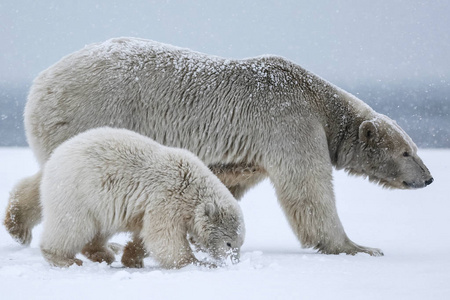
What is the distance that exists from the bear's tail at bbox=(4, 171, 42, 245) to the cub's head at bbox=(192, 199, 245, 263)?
259cm

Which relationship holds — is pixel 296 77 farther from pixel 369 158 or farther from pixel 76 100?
pixel 76 100

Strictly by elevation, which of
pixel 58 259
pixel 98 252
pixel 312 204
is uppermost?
pixel 312 204

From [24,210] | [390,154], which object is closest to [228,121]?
[390,154]

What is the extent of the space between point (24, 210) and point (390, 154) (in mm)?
4500

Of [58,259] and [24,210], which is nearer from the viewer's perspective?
[58,259]

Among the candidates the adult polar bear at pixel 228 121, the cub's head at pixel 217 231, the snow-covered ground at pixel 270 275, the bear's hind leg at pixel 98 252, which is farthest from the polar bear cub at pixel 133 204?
the adult polar bear at pixel 228 121

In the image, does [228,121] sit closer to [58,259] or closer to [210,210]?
[210,210]

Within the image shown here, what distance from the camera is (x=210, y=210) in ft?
19.6

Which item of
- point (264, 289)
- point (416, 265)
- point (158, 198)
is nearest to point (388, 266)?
point (416, 265)

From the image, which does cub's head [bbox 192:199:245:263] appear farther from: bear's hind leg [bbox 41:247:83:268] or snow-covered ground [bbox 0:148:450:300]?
bear's hind leg [bbox 41:247:83:268]

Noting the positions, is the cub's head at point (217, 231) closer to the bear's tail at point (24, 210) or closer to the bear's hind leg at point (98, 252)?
the bear's hind leg at point (98, 252)

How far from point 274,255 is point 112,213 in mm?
1892

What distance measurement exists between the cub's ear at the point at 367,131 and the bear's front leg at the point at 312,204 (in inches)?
31.9

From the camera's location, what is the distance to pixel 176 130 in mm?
7867
